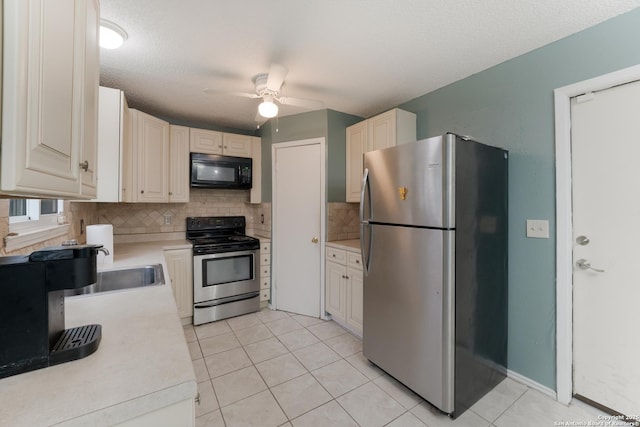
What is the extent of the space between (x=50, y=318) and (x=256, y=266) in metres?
2.48

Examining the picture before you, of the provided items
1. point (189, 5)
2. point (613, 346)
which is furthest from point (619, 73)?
point (189, 5)

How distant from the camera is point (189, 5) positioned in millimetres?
1472

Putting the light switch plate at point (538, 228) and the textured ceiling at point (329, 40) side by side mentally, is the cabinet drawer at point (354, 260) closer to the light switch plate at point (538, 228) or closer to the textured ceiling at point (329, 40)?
the light switch plate at point (538, 228)

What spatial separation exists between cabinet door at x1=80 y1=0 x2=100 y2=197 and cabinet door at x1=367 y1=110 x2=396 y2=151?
7.06 ft

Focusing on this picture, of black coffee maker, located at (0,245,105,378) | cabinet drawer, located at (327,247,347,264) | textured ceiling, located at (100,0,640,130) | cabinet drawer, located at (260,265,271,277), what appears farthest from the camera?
cabinet drawer, located at (260,265,271,277)

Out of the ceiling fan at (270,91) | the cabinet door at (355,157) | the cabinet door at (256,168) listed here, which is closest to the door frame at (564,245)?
the cabinet door at (355,157)

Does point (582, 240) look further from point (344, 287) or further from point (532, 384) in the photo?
point (344, 287)

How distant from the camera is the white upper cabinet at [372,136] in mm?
2564

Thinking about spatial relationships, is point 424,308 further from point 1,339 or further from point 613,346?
point 1,339

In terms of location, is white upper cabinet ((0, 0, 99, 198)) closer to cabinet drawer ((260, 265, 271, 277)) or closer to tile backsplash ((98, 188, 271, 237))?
cabinet drawer ((260, 265, 271, 277))

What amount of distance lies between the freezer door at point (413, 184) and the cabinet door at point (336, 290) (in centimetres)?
92

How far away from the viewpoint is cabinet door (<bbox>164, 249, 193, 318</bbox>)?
2799mm

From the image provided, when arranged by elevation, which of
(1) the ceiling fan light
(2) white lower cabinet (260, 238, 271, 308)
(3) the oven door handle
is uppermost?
(1) the ceiling fan light

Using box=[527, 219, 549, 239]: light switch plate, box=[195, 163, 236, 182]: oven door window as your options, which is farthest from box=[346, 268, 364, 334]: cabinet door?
box=[195, 163, 236, 182]: oven door window
